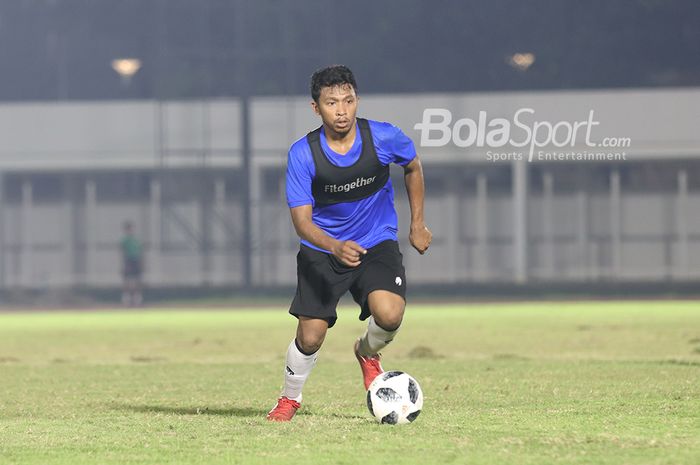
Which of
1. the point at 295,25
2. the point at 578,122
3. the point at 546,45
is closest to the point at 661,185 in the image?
the point at 578,122

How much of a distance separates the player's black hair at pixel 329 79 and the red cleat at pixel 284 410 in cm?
184

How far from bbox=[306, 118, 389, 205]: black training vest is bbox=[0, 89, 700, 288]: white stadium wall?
101 feet

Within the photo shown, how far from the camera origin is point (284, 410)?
9.33 metres

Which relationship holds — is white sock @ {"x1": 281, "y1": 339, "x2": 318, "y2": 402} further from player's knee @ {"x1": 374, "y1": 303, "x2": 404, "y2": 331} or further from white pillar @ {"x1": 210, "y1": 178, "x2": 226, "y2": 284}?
white pillar @ {"x1": 210, "y1": 178, "x2": 226, "y2": 284}

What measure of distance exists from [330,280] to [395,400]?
88 cm

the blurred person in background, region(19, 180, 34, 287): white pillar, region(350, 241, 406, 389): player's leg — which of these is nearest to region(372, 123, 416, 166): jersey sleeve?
region(350, 241, 406, 389): player's leg

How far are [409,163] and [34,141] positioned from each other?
32.6 meters

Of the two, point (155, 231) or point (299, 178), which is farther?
point (155, 231)

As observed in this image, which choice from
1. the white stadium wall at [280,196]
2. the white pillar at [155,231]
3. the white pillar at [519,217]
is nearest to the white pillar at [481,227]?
the white stadium wall at [280,196]

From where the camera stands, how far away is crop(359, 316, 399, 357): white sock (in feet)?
31.1

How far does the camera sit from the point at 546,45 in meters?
42.2

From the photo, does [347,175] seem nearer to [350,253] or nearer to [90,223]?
[350,253]

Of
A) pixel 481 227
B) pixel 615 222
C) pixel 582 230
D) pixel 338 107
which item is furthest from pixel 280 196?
pixel 338 107

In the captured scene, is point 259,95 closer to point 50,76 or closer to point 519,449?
point 50,76
